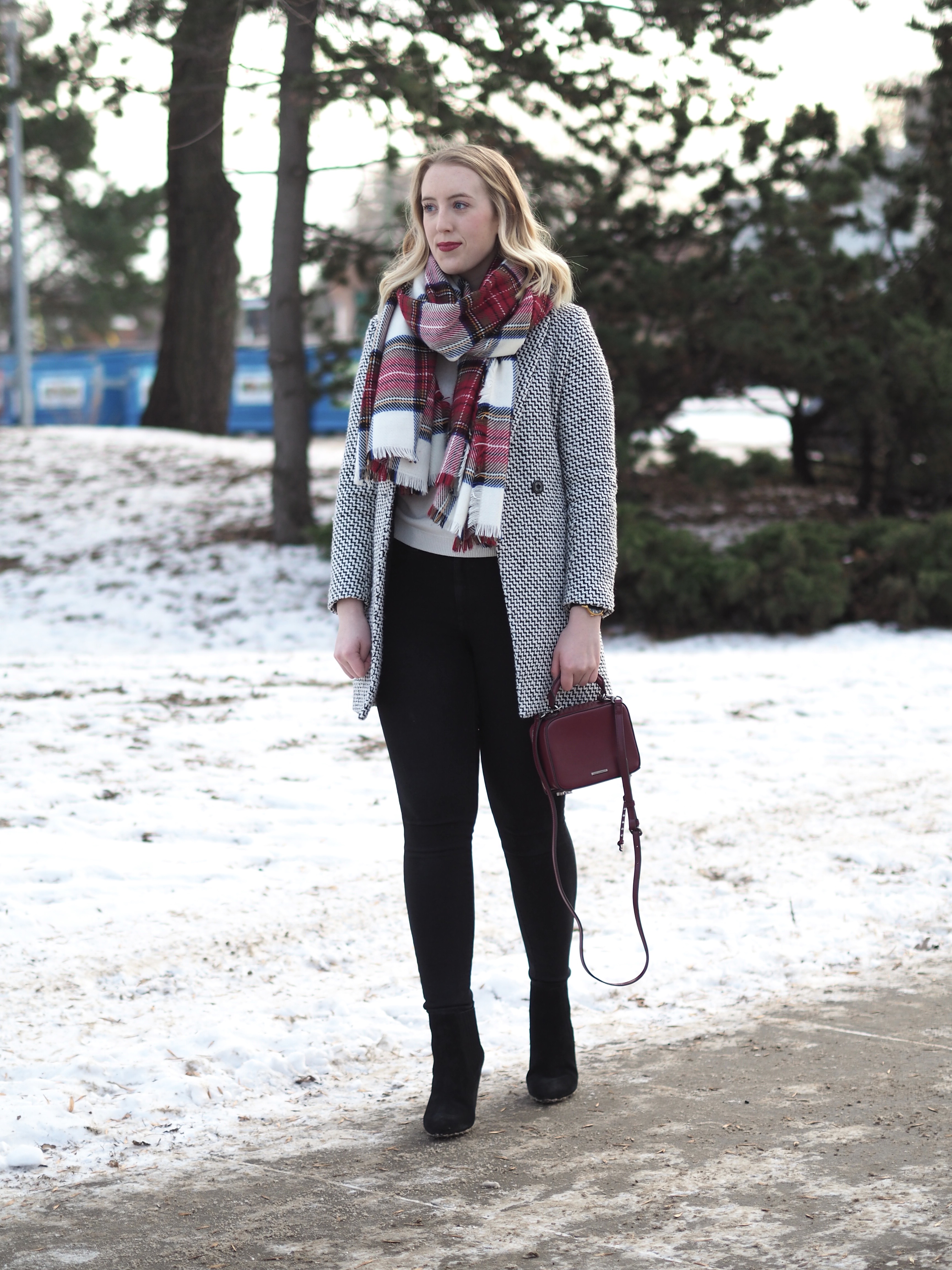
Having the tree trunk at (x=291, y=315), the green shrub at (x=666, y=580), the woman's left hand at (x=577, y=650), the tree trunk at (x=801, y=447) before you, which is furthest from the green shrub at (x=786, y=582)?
the woman's left hand at (x=577, y=650)

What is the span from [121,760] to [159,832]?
3.01 feet

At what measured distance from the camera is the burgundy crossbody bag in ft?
8.79

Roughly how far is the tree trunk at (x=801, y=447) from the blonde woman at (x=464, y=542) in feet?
29.9

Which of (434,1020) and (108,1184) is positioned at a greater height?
(434,1020)

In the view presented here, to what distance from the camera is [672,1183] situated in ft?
8.29

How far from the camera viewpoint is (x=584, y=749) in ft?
8.90

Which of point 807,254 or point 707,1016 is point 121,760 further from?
point 807,254

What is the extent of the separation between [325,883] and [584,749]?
1801 millimetres

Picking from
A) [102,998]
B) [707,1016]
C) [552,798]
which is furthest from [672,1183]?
[102,998]

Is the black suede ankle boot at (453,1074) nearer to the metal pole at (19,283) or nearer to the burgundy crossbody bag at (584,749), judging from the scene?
the burgundy crossbody bag at (584,749)

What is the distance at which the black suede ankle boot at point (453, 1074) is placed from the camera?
2.75m

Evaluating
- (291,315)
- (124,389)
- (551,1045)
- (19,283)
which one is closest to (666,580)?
(291,315)

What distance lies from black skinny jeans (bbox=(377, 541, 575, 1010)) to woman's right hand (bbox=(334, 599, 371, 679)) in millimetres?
40

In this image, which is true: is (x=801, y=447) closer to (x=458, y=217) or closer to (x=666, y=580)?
(x=666, y=580)
